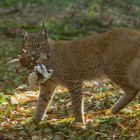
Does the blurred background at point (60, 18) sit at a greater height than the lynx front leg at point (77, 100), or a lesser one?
greater

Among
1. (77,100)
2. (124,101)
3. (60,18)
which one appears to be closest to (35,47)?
(77,100)

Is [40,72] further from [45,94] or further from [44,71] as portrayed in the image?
[45,94]

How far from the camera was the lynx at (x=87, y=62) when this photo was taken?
848 centimetres

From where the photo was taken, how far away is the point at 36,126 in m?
8.02

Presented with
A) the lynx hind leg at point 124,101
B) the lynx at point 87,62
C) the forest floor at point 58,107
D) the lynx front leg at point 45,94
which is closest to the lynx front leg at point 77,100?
the lynx at point 87,62

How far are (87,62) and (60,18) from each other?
22.5 feet

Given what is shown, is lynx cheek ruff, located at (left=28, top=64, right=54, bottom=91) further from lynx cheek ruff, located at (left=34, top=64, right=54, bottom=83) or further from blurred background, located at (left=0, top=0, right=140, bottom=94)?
blurred background, located at (left=0, top=0, right=140, bottom=94)

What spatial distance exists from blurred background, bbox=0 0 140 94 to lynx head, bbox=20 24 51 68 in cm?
339

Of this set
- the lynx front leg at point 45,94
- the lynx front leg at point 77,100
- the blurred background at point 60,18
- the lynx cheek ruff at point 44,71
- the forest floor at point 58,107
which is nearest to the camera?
the forest floor at point 58,107

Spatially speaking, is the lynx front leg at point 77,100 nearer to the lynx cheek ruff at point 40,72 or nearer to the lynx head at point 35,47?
the lynx cheek ruff at point 40,72

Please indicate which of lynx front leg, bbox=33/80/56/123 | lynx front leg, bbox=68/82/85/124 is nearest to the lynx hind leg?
lynx front leg, bbox=68/82/85/124

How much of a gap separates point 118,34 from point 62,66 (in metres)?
1.11

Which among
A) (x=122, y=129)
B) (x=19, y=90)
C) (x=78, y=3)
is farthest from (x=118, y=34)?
(x=78, y=3)

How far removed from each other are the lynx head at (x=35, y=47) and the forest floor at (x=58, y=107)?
0.99 m
